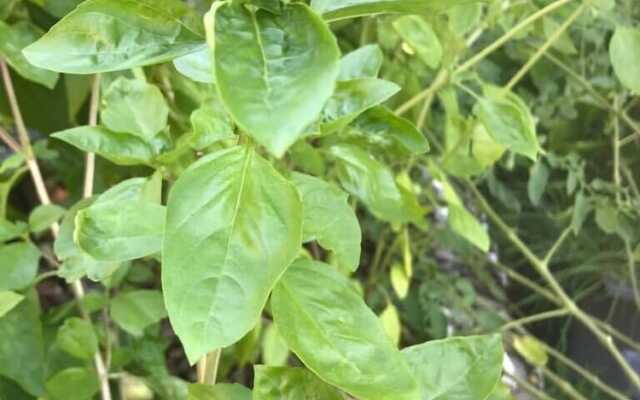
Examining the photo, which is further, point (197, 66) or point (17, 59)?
point (17, 59)

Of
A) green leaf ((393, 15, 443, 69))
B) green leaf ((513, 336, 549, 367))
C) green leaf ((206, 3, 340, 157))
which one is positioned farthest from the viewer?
green leaf ((513, 336, 549, 367))

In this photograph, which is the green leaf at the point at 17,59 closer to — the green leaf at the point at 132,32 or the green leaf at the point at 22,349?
the green leaf at the point at 22,349

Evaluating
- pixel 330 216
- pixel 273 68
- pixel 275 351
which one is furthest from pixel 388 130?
pixel 275 351

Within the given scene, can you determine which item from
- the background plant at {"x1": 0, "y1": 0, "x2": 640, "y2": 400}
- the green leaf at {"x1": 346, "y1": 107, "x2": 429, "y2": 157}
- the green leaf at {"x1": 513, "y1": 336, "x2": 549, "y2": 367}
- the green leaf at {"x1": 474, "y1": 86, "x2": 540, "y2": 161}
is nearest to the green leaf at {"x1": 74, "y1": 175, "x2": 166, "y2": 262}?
the background plant at {"x1": 0, "y1": 0, "x2": 640, "y2": 400}

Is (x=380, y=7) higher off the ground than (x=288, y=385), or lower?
higher

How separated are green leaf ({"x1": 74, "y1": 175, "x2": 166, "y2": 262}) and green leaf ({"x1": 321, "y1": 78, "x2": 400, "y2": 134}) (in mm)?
74

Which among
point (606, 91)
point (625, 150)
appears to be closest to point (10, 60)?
point (606, 91)

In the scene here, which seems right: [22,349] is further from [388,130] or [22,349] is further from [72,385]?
[388,130]

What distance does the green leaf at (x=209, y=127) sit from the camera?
31cm

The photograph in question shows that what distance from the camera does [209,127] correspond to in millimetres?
313

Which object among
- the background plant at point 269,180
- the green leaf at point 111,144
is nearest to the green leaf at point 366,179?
the background plant at point 269,180

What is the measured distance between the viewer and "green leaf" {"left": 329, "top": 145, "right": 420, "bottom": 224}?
0.43 metres

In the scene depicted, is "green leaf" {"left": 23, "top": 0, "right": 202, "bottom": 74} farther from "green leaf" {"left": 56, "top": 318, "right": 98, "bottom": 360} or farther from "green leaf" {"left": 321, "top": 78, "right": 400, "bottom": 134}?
"green leaf" {"left": 56, "top": 318, "right": 98, "bottom": 360}

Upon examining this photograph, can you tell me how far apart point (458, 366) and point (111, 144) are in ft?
0.55
